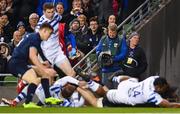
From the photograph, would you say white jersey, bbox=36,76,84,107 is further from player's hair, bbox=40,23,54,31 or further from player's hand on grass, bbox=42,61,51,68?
player's hair, bbox=40,23,54,31

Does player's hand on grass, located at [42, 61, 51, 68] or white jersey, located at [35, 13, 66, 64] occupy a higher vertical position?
white jersey, located at [35, 13, 66, 64]

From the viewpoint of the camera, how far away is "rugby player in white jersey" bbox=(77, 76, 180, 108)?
11.5 meters

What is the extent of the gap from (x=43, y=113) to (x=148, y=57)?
7.03m

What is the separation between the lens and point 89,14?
1689 centimetres

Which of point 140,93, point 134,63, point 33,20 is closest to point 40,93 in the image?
point 140,93

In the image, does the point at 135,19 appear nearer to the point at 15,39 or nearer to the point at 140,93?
the point at 15,39

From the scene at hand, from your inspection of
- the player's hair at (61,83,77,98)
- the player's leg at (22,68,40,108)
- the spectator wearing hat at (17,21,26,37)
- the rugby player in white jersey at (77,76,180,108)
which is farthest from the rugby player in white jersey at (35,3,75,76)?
the rugby player in white jersey at (77,76,180,108)

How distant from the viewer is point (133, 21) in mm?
16969

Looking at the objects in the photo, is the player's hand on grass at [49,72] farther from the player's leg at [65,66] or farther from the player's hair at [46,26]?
the player's hair at [46,26]

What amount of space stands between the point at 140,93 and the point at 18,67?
9.79 feet

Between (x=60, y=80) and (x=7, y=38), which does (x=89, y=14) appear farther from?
(x=60, y=80)

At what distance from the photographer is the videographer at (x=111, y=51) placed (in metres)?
14.8

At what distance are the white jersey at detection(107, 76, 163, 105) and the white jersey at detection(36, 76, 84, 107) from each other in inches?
29.6

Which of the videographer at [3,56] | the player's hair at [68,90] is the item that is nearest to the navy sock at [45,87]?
the player's hair at [68,90]
